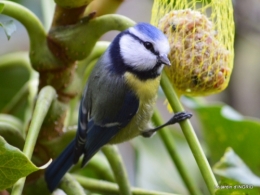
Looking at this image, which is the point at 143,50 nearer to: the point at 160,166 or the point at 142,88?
the point at 142,88

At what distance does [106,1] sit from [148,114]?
30 centimetres

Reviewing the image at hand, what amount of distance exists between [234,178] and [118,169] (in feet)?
0.88

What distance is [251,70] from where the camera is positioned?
236 centimetres

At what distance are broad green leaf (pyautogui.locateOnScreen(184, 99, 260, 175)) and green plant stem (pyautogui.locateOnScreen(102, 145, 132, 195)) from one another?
0.25 meters

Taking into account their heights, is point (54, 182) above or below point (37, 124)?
below

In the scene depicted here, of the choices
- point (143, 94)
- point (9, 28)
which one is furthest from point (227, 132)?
point (9, 28)

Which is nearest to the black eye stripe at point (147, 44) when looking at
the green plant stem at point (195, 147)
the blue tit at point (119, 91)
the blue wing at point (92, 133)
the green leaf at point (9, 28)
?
the blue tit at point (119, 91)

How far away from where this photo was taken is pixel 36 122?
0.78 m

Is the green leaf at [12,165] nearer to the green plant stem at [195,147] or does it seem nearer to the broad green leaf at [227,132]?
the green plant stem at [195,147]

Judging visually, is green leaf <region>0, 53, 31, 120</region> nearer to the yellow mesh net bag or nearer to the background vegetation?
the background vegetation

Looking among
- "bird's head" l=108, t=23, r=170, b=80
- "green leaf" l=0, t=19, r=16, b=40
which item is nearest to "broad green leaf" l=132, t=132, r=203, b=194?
"bird's head" l=108, t=23, r=170, b=80

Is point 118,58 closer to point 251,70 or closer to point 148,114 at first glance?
point 148,114

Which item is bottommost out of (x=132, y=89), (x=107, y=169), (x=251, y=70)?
(x=251, y=70)

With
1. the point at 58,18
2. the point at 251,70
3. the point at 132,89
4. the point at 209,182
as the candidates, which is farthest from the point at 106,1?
the point at 251,70
